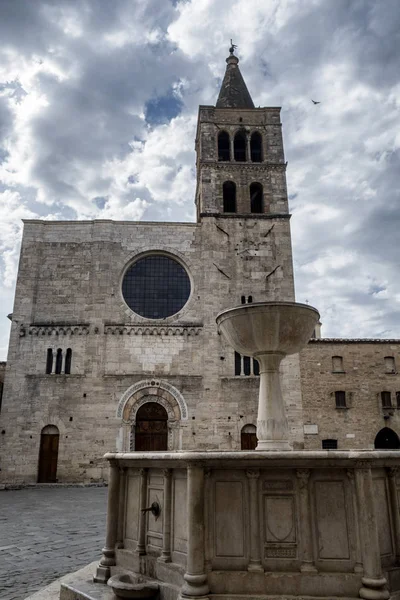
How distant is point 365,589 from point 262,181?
22923 millimetres

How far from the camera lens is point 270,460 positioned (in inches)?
168

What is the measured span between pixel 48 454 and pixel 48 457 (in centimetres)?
13

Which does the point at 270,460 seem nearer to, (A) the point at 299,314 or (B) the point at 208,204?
(A) the point at 299,314

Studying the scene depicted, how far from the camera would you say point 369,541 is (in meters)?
3.95

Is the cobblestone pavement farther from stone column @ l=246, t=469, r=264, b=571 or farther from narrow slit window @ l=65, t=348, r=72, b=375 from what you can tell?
narrow slit window @ l=65, t=348, r=72, b=375

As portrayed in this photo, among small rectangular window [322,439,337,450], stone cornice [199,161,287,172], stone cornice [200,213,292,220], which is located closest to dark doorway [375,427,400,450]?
small rectangular window [322,439,337,450]

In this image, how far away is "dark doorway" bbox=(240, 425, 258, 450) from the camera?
2041cm

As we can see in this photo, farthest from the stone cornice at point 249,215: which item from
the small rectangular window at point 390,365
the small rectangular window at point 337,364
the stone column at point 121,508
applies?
the stone column at point 121,508

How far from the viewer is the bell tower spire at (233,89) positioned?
2792 cm

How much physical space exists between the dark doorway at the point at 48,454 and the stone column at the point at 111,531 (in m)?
16.2

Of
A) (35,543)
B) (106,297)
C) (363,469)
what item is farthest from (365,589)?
(106,297)

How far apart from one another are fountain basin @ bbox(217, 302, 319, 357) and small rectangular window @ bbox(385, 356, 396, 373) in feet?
57.7

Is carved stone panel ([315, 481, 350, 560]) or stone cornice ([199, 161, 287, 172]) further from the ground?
stone cornice ([199, 161, 287, 172])

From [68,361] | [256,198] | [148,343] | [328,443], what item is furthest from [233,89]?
[328,443]
